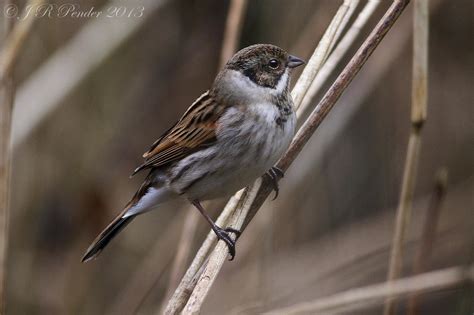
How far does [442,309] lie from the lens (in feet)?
15.7

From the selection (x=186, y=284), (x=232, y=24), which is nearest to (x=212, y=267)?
(x=186, y=284)

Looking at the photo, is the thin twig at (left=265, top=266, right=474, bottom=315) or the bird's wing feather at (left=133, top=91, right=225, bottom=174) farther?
the bird's wing feather at (left=133, top=91, right=225, bottom=174)

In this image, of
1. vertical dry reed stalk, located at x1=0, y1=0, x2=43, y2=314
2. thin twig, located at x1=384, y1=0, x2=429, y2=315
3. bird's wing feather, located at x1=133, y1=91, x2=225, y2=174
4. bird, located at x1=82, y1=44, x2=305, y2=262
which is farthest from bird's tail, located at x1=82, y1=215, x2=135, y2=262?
thin twig, located at x1=384, y1=0, x2=429, y2=315

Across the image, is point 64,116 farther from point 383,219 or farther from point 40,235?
point 383,219

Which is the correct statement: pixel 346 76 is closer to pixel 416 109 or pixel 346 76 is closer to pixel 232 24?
pixel 416 109

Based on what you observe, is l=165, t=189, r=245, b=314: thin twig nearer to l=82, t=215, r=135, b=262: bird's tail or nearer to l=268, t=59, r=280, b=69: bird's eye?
l=82, t=215, r=135, b=262: bird's tail

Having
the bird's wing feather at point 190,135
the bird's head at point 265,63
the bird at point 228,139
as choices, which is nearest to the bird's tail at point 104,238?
the bird at point 228,139

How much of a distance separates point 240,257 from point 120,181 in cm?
101

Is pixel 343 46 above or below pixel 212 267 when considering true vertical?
above

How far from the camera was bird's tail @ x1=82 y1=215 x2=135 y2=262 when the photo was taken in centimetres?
319

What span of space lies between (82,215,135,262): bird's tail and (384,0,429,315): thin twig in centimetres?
126

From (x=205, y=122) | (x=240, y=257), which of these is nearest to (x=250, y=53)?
(x=205, y=122)

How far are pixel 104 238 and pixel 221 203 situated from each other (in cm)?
101

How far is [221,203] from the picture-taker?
4.11m
